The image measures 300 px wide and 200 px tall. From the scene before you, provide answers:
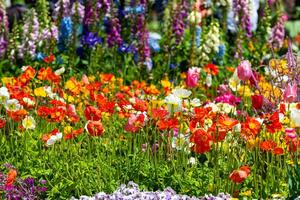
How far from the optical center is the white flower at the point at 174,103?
4.41 meters

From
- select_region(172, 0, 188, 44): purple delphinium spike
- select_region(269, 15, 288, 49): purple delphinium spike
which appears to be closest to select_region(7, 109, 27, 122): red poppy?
select_region(172, 0, 188, 44): purple delphinium spike

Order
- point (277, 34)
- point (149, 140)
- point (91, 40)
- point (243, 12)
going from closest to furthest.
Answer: point (149, 140)
point (91, 40)
point (243, 12)
point (277, 34)

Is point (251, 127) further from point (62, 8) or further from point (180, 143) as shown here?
point (62, 8)

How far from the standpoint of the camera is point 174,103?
4.42 m

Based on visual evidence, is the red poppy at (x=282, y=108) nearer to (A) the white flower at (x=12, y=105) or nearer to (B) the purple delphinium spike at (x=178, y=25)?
(A) the white flower at (x=12, y=105)

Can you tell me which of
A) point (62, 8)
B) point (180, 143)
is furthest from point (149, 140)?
point (62, 8)

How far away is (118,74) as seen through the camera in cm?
716

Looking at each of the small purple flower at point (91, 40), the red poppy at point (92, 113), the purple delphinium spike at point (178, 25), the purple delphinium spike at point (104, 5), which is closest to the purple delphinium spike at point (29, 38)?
the small purple flower at point (91, 40)

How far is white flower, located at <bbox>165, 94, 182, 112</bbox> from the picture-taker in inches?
174

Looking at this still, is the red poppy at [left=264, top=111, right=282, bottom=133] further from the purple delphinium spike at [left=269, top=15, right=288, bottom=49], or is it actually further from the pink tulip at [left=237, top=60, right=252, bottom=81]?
the purple delphinium spike at [left=269, top=15, right=288, bottom=49]

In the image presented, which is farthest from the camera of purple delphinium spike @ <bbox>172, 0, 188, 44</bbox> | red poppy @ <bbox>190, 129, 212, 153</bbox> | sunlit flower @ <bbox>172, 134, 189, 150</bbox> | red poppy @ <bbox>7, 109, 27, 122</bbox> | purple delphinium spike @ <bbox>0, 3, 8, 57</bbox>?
purple delphinium spike @ <bbox>172, 0, 188, 44</bbox>

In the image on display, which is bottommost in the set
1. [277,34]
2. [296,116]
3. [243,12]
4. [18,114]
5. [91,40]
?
[277,34]

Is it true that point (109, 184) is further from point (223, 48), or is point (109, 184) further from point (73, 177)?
point (223, 48)

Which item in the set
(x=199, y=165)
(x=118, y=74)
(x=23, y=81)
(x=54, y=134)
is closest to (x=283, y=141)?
(x=199, y=165)
